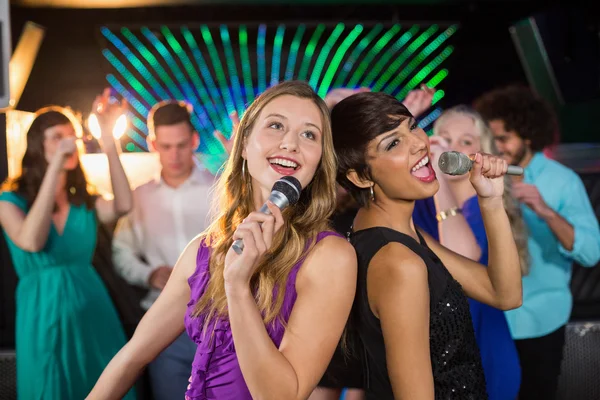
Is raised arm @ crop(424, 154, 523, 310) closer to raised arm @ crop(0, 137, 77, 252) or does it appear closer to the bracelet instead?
the bracelet

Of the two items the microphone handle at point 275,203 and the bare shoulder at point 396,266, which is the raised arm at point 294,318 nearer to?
the microphone handle at point 275,203

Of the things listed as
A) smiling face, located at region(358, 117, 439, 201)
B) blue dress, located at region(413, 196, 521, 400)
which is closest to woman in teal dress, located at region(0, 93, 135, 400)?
blue dress, located at region(413, 196, 521, 400)

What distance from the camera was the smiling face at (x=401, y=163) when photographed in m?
1.72

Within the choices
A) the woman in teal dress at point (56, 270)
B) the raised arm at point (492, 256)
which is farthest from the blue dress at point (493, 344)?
the woman in teal dress at point (56, 270)

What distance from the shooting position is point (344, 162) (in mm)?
1762

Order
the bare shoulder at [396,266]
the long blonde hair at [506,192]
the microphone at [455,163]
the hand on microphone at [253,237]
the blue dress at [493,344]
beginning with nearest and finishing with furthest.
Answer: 1. the hand on microphone at [253,237]
2. the bare shoulder at [396,266]
3. the microphone at [455,163]
4. the blue dress at [493,344]
5. the long blonde hair at [506,192]

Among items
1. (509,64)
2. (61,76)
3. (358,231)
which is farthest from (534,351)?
(61,76)

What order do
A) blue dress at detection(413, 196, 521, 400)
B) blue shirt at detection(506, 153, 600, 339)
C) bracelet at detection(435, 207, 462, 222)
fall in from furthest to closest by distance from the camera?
1. blue shirt at detection(506, 153, 600, 339)
2. bracelet at detection(435, 207, 462, 222)
3. blue dress at detection(413, 196, 521, 400)

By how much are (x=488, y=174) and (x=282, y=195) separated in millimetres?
650

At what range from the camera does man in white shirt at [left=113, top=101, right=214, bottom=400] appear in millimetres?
3561

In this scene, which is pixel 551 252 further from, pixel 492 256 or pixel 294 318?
pixel 294 318

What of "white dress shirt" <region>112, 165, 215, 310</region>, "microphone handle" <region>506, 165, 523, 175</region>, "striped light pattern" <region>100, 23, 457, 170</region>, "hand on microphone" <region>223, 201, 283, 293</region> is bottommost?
"white dress shirt" <region>112, 165, 215, 310</region>

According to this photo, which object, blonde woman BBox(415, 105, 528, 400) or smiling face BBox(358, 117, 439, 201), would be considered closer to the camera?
smiling face BBox(358, 117, 439, 201)

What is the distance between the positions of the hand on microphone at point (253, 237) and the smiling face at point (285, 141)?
0.27 meters
